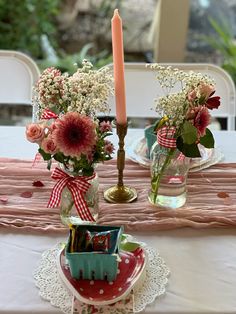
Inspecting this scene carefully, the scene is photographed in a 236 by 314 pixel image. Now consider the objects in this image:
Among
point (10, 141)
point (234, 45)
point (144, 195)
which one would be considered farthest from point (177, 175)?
point (234, 45)

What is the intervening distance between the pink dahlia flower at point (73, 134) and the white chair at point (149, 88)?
0.83m

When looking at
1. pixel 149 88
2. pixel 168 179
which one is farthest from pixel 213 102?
pixel 149 88

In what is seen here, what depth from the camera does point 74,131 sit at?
0.91 meters

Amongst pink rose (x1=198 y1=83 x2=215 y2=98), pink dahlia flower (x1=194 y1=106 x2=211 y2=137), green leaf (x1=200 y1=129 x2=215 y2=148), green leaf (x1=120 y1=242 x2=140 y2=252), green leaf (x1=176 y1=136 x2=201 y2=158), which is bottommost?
green leaf (x1=120 y1=242 x2=140 y2=252)

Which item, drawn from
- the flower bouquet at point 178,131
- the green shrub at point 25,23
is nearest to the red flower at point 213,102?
the flower bouquet at point 178,131

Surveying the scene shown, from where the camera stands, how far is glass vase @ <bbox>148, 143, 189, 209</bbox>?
1.11 m

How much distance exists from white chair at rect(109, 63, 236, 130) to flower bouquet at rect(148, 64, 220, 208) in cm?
62

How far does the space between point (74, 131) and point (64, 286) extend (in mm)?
274

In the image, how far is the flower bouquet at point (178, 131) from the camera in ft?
3.24

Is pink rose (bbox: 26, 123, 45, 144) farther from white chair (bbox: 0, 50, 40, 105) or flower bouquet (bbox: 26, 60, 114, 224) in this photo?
white chair (bbox: 0, 50, 40, 105)

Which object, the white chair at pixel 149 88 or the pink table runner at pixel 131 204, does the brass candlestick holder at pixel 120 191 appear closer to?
the pink table runner at pixel 131 204

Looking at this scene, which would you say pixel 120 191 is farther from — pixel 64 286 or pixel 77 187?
pixel 64 286

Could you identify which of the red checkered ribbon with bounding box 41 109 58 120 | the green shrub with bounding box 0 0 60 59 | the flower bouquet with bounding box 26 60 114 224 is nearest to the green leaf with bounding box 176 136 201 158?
the flower bouquet with bounding box 26 60 114 224

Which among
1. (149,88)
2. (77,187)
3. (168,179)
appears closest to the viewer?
(77,187)
